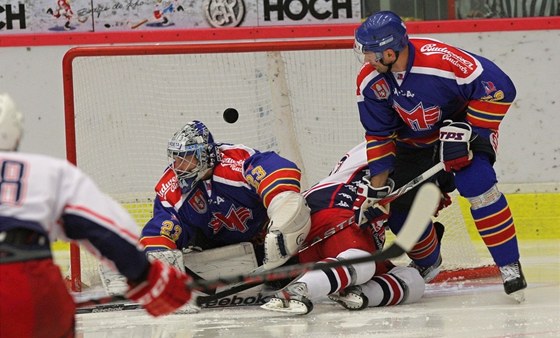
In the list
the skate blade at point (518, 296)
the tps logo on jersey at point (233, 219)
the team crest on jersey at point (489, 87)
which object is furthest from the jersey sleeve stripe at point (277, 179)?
the skate blade at point (518, 296)

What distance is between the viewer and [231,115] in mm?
5969

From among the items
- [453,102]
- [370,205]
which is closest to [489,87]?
[453,102]

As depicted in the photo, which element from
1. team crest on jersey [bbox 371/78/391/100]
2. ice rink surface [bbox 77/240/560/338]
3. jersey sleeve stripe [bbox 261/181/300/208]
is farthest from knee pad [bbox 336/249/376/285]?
team crest on jersey [bbox 371/78/391/100]

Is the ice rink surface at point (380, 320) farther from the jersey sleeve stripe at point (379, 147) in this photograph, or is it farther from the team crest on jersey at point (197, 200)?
the jersey sleeve stripe at point (379, 147)

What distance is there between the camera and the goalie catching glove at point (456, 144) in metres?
4.32

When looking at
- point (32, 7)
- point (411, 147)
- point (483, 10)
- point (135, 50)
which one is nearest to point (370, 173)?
point (411, 147)

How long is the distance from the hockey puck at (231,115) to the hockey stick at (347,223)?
57.3 inches

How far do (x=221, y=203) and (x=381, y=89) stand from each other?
2.33 feet

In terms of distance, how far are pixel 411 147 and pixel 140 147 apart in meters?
1.59

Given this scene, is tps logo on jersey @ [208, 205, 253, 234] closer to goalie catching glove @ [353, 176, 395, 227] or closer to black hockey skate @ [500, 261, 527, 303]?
goalie catching glove @ [353, 176, 395, 227]

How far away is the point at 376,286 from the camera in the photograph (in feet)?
14.5

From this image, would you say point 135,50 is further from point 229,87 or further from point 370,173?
point 370,173

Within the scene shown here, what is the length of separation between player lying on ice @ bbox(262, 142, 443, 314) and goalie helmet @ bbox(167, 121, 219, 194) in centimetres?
43

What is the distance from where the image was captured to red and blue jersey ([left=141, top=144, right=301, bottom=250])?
14.9 ft
